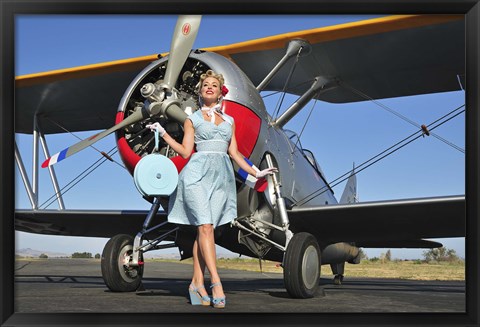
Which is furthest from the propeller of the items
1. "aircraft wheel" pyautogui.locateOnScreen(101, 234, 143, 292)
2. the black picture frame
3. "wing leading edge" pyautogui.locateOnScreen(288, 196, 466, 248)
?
"wing leading edge" pyautogui.locateOnScreen(288, 196, 466, 248)

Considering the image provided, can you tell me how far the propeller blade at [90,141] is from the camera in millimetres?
4825

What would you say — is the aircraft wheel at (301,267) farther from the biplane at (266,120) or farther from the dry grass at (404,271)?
the dry grass at (404,271)

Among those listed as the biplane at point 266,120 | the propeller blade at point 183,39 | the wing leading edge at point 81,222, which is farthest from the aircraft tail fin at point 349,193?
the propeller blade at point 183,39

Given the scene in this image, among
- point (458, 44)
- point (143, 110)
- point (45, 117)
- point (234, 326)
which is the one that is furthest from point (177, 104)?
point (45, 117)

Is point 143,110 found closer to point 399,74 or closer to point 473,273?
point 473,273

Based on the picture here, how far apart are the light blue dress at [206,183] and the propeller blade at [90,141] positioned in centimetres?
111

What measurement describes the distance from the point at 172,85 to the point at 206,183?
4.50ft

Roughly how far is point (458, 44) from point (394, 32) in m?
0.90

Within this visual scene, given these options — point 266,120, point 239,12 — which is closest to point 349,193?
point 266,120

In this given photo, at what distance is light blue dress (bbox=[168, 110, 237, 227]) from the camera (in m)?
3.91

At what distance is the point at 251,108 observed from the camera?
5383mm

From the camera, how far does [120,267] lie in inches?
207

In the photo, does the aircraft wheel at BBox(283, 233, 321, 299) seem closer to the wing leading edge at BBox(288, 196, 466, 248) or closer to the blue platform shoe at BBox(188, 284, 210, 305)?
the blue platform shoe at BBox(188, 284, 210, 305)

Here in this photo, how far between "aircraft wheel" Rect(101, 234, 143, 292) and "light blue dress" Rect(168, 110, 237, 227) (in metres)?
1.40
